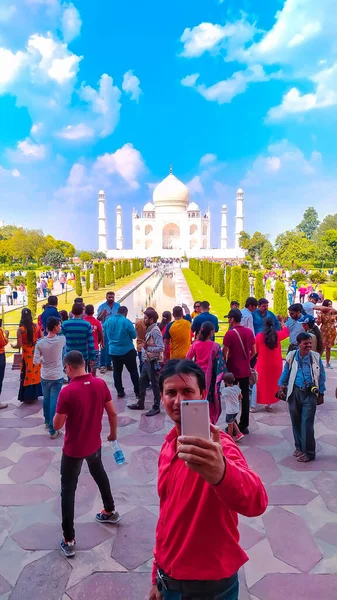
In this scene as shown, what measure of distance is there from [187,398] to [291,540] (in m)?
1.90

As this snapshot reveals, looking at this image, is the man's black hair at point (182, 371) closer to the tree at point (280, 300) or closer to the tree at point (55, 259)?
the tree at point (280, 300)

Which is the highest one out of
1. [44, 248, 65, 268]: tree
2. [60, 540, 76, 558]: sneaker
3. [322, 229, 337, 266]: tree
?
[322, 229, 337, 266]: tree

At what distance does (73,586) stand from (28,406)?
2.99m

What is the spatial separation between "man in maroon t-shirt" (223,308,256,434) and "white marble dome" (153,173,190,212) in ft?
206

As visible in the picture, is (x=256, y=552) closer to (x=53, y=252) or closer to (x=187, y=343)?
(x=187, y=343)

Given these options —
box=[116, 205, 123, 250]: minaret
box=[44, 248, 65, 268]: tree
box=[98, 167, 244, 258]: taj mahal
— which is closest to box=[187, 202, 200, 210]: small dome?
box=[98, 167, 244, 258]: taj mahal

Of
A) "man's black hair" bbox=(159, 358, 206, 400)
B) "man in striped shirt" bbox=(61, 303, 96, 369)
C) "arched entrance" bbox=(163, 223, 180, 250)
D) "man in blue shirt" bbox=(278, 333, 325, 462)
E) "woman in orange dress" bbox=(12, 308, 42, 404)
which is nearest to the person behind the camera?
"man's black hair" bbox=(159, 358, 206, 400)

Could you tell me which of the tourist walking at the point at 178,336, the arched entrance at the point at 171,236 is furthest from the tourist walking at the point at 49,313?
the arched entrance at the point at 171,236

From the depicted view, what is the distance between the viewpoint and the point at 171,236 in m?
68.2

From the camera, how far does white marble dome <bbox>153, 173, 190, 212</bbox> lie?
214 feet

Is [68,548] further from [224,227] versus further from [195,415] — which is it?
[224,227]

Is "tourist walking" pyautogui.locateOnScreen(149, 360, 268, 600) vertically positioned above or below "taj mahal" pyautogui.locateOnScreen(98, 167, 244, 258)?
below

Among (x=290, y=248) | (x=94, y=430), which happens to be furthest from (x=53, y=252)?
(x=94, y=430)

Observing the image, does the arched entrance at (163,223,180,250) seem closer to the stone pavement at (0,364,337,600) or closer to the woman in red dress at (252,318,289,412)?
the woman in red dress at (252,318,289,412)
